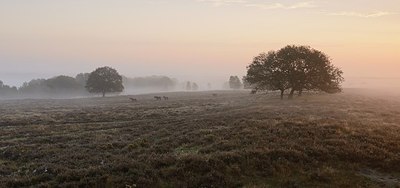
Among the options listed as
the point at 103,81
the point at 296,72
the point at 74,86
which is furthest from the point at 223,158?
the point at 74,86

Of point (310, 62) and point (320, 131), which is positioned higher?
point (310, 62)

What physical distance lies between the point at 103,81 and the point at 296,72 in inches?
2957

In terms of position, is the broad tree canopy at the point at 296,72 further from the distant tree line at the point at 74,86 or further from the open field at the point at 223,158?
the distant tree line at the point at 74,86

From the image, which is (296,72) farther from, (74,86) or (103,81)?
(74,86)

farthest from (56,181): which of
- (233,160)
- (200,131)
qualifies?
(200,131)

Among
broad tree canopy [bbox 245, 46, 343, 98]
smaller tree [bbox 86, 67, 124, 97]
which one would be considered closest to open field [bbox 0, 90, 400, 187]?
broad tree canopy [bbox 245, 46, 343, 98]

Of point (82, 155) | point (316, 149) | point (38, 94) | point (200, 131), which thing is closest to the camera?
point (316, 149)

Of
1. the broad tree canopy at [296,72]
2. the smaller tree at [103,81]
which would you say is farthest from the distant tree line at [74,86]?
the broad tree canopy at [296,72]

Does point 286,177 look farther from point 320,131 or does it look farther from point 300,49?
point 300,49

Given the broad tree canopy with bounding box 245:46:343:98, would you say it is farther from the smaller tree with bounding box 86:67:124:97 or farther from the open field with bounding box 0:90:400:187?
the smaller tree with bounding box 86:67:124:97

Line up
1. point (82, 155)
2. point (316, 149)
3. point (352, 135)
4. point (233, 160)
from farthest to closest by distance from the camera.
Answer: point (352, 135) < point (82, 155) < point (316, 149) < point (233, 160)

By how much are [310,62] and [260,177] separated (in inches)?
2260

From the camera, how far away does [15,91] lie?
199 m

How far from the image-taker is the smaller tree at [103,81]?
12462 centimetres
